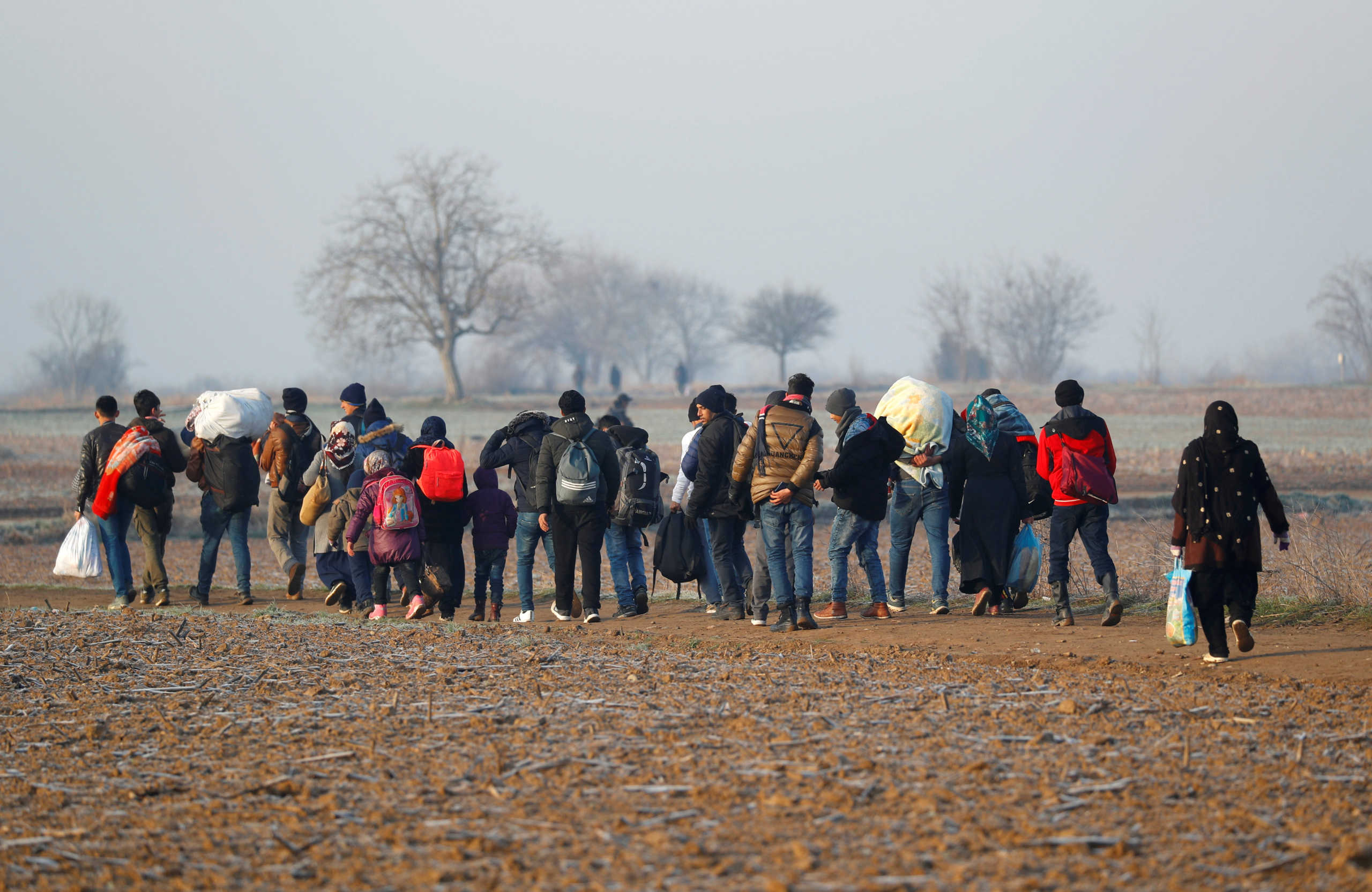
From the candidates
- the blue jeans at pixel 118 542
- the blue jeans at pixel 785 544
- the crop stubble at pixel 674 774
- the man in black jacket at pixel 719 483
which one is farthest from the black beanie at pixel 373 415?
the blue jeans at pixel 785 544

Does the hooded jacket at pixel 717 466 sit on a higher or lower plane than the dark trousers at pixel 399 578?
higher

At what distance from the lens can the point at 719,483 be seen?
9359 millimetres

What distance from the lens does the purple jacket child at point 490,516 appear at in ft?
33.4

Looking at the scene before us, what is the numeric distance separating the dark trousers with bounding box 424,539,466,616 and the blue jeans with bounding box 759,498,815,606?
2.53 metres

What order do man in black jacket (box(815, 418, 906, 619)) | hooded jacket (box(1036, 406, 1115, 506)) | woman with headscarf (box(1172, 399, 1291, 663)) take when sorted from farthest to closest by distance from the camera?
man in black jacket (box(815, 418, 906, 619)) → hooded jacket (box(1036, 406, 1115, 506)) → woman with headscarf (box(1172, 399, 1291, 663))

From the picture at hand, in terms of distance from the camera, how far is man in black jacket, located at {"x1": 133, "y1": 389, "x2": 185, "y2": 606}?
35.5ft

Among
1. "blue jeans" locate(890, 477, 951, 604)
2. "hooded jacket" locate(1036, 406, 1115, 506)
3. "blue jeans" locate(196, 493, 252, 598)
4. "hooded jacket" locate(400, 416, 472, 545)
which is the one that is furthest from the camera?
"blue jeans" locate(196, 493, 252, 598)

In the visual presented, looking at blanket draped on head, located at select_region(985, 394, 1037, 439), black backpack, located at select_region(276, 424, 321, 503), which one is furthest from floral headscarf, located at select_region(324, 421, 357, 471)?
blanket draped on head, located at select_region(985, 394, 1037, 439)

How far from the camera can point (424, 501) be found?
9977 millimetres

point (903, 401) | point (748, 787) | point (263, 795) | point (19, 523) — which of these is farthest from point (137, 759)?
point (19, 523)

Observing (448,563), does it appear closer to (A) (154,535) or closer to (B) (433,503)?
(B) (433,503)

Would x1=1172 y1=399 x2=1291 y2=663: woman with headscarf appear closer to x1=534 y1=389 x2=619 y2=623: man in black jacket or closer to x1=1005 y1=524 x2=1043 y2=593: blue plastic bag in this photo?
x1=1005 y1=524 x2=1043 y2=593: blue plastic bag

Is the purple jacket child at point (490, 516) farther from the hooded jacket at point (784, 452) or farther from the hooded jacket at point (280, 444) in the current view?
the hooded jacket at point (784, 452)

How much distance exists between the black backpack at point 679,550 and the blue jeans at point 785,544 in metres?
0.96
